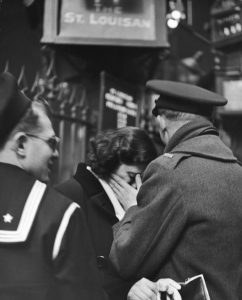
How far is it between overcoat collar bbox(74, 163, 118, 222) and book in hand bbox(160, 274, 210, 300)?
92cm

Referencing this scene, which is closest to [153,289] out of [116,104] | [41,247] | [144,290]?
[144,290]

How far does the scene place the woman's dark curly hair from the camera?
2904mm

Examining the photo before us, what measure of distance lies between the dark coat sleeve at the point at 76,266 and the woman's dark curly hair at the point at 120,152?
1.32 m

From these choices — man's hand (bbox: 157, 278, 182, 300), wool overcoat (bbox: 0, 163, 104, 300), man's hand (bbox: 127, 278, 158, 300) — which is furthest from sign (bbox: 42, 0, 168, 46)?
wool overcoat (bbox: 0, 163, 104, 300)

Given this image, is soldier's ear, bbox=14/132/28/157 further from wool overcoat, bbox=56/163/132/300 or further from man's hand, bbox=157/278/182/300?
wool overcoat, bbox=56/163/132/300

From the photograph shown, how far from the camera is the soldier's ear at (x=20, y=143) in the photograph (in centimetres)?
164

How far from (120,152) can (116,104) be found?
3353 millimetres

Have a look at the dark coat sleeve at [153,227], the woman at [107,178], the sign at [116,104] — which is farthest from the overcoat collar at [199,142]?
the sign at [116,104]

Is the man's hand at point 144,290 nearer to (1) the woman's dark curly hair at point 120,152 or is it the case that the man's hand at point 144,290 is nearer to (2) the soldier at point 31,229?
(2) the soldier at point 31,229

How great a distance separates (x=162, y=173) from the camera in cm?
209

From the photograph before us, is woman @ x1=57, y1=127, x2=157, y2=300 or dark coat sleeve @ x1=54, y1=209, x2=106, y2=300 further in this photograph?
woman @ x1=57, y1=127, x2=157, y2=300

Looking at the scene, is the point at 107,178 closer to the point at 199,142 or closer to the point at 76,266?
the point at 199,142

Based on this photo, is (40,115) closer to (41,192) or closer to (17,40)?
(41,192)

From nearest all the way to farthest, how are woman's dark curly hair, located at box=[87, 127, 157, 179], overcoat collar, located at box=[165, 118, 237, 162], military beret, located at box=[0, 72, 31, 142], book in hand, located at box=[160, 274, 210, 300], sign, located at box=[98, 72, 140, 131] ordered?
1. military beret, located at box=[0, 72, 31, 142]
2. book in hand, located at box=[160, 274, 210, 300]
3. overcoat collar, located at box=[165, 118, 237, 162]
4. woman's dark curly hair, located at box=[87, 127, 157, 179]
5. sign, located at box=[98, 72, 140, 131]
